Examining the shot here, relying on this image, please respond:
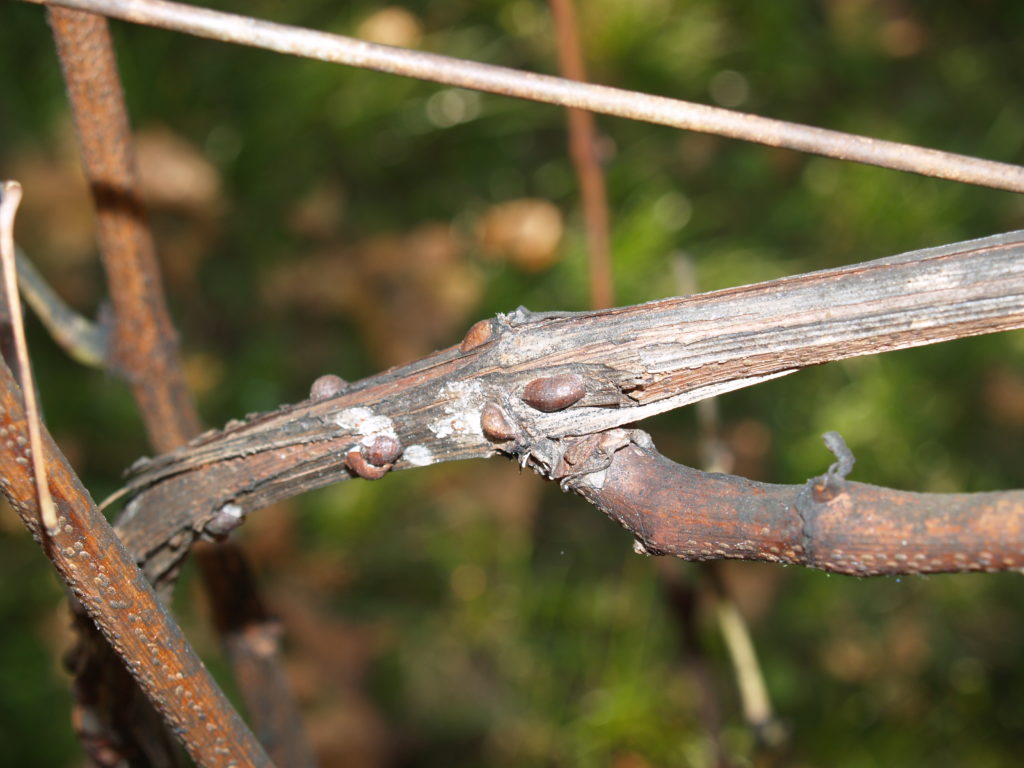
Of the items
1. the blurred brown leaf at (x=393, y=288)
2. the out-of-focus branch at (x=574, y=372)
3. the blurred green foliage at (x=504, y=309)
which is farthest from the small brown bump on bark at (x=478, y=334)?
the blurred brown leaf at (x=393, y=288)

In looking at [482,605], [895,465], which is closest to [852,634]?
[895,465]

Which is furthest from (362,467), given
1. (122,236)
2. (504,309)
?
(504,309)

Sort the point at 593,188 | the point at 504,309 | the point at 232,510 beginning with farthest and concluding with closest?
the point at 504,309 → the point at 593,188 → the point at 232,510

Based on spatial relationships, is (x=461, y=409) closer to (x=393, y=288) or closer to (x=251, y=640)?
(x=251, y=640)

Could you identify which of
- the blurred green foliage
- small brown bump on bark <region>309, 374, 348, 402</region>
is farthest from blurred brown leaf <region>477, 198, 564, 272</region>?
small brown bump on bark <region>309, 374, 348, 402</region>

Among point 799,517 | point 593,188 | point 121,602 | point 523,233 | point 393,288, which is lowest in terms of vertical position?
point 121,602

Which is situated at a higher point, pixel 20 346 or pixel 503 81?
pixel 503 81
